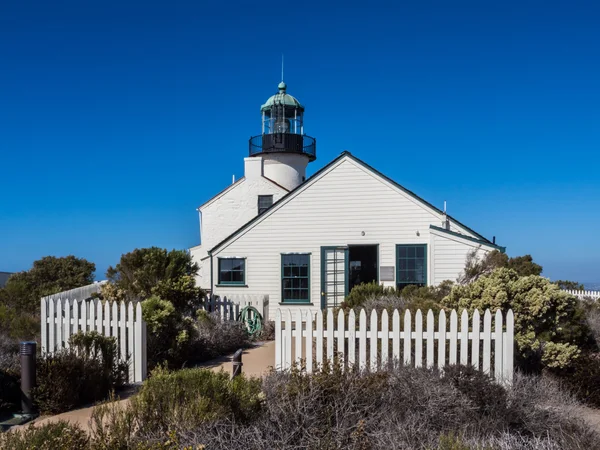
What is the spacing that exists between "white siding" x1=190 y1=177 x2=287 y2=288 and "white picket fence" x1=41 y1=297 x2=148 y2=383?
1155 cm

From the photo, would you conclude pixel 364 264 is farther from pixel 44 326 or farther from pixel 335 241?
pixel 44 326

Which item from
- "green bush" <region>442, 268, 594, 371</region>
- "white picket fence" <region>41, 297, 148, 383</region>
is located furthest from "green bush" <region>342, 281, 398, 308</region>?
"white picket fence" <region>41, 297, 148, 383</region>

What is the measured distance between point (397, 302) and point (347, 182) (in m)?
5.83

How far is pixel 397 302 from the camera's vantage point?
10.9 meters

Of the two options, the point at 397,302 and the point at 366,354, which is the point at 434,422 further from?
the point at 397,302

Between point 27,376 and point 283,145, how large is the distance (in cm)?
1734

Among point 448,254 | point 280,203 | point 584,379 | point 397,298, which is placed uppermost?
point 280,203

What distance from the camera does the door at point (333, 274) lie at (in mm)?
16031

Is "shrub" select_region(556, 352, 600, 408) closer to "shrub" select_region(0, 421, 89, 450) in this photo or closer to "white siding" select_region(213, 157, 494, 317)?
"shrub" select_region(0, 421, 89, 450)

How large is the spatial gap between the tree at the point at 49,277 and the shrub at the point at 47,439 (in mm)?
11672

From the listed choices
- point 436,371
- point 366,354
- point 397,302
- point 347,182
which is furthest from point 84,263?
point 436,371

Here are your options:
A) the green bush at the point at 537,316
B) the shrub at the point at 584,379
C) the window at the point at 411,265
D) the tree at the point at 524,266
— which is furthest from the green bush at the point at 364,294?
the shrub at the point at 584,379

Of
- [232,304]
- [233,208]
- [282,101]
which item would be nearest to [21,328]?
[232,304]

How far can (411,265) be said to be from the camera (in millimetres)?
15453
